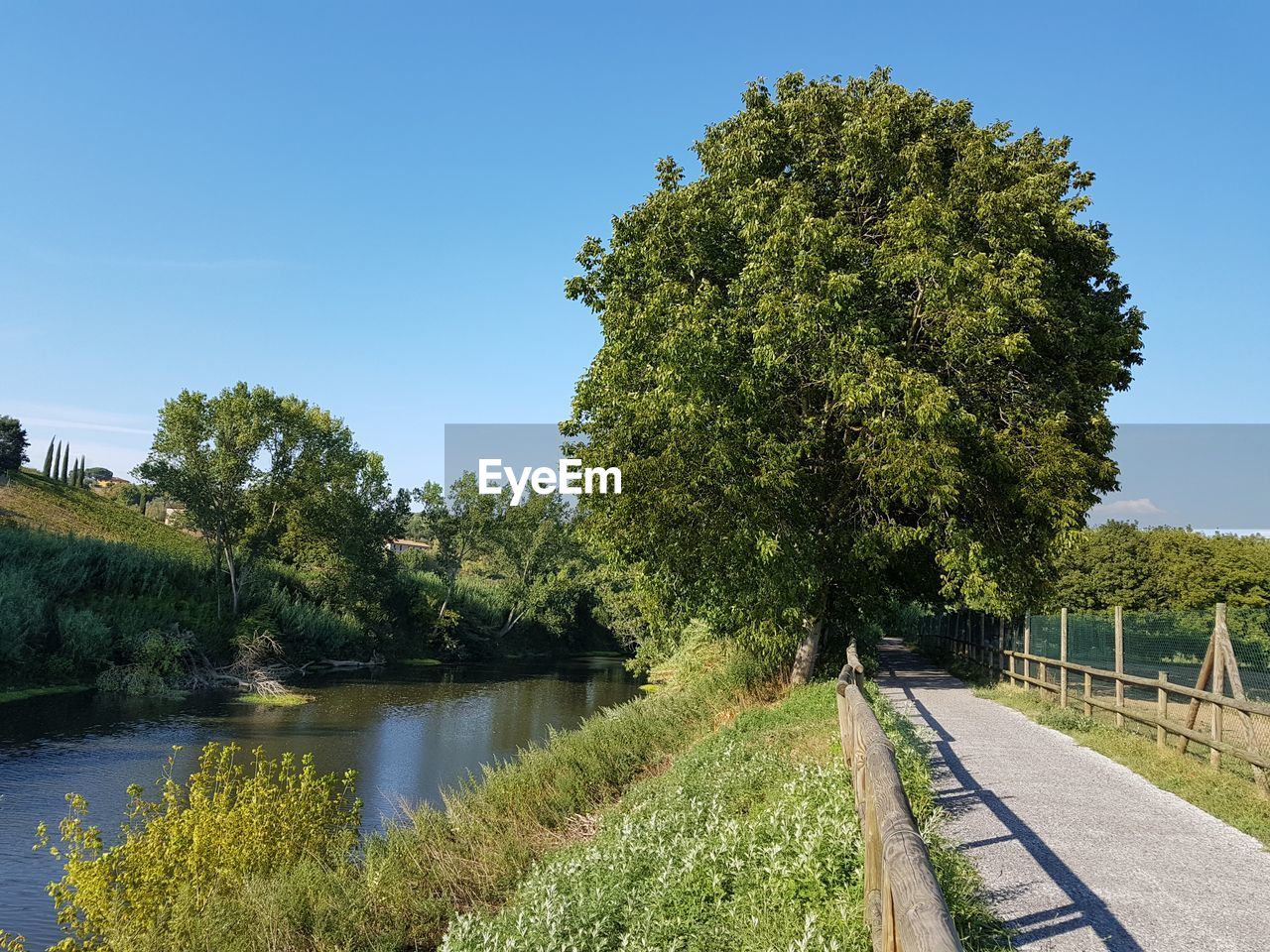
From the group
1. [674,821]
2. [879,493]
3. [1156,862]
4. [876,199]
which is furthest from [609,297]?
[1156,862]

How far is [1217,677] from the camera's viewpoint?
1104 centimetres

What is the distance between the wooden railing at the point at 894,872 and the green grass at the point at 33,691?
33.2 metres

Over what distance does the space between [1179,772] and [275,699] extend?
31.4 meters

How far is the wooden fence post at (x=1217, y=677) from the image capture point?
10773mm

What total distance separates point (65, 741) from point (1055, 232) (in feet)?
88.2

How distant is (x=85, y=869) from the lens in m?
8.35

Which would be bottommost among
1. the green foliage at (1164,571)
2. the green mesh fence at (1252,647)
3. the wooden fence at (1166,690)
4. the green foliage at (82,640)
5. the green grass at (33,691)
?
the green grass at (33,691)

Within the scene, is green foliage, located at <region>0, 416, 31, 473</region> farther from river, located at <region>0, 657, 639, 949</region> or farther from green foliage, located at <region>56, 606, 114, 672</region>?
river, located at <region>0, 657, 639, 949</region>

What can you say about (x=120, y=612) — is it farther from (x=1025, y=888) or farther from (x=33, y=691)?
(x=1025, y=888)

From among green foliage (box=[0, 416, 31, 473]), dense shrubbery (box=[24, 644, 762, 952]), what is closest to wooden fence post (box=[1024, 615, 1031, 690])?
dense shrubbery (box=[24, 644, 762, 952])

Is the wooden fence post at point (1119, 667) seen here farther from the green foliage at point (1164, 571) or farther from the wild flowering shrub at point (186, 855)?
the green foliage at point (1164, 571)

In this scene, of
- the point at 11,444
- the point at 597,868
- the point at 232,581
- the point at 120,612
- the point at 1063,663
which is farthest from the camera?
the point at 11,444

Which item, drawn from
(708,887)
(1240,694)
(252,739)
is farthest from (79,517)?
(1240,694)

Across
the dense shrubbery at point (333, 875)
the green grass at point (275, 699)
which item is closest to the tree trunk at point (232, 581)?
the green grass at point (275, 699)
